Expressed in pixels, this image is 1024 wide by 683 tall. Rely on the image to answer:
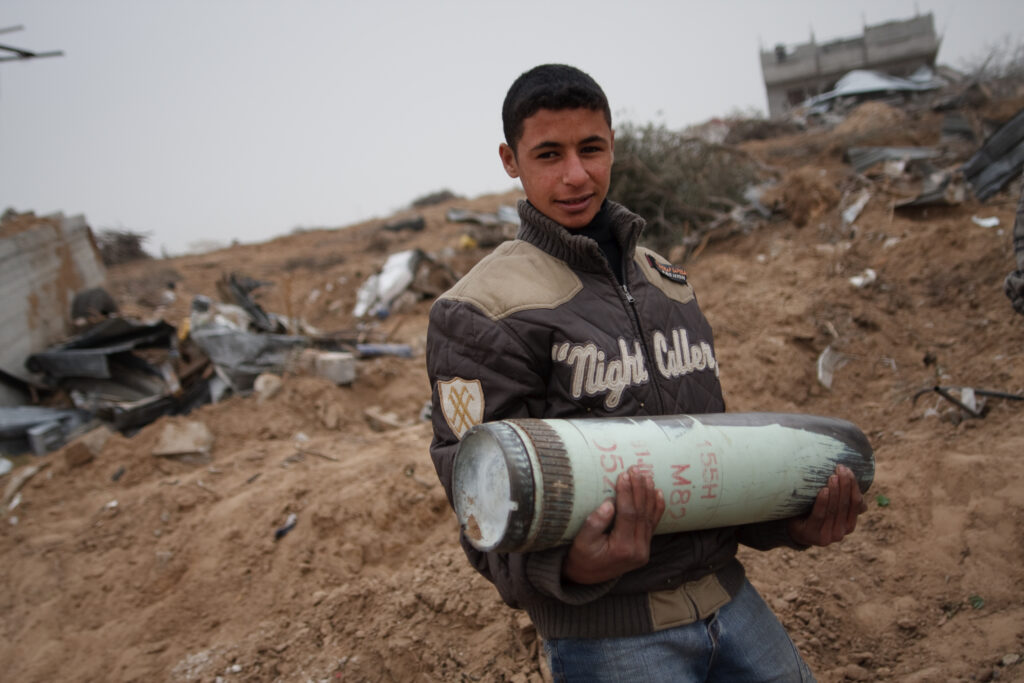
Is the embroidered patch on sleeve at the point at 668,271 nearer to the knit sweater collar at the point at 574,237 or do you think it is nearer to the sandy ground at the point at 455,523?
the knit sweater collar at the point at 574,237

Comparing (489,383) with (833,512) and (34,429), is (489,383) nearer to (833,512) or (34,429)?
(833,512)

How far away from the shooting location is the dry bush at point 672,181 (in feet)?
28.8

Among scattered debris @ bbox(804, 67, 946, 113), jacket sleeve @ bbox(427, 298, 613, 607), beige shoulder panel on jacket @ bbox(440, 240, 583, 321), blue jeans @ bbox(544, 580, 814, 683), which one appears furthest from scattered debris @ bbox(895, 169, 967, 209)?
scattered debris @ bbox(804, 67, 946, 113)

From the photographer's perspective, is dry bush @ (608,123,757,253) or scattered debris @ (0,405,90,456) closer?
scattered debris @ (0,405,90,456)

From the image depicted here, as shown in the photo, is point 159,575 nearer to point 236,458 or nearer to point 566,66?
point 236,458

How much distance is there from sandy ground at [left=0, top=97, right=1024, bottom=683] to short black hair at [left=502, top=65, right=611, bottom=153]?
196 cm

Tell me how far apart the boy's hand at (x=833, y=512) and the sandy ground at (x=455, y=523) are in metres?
1.19

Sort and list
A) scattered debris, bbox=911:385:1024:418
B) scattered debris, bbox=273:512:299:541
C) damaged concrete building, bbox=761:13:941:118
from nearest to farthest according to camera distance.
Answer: scattered debris, bbox=911:385:1024:418 → scattered debris, bbox=273:512:299:541 → damaged concrete building, bbox=761:13:941:118

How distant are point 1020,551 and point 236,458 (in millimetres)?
5250

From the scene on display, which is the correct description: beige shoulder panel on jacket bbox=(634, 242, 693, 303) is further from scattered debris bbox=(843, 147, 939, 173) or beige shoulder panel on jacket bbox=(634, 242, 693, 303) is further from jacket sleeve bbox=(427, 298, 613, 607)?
scattered debris bbox=(843, 147, 939, 173)

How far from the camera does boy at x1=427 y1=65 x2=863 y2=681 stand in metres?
1.30

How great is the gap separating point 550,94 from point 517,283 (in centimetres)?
44

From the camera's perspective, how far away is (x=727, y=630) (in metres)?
1.43

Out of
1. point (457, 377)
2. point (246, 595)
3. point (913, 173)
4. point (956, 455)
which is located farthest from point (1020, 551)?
point (913, 173)
